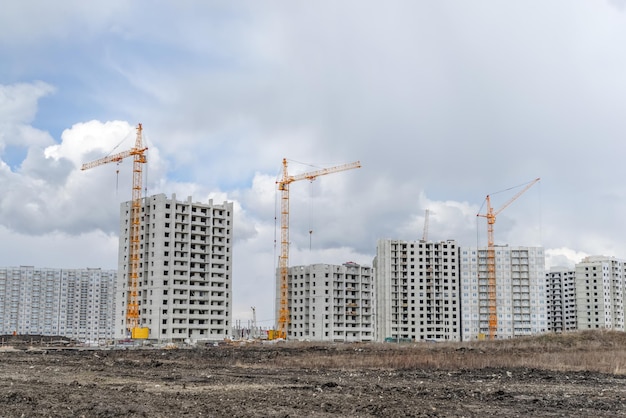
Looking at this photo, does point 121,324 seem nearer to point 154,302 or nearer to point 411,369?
point 154,302

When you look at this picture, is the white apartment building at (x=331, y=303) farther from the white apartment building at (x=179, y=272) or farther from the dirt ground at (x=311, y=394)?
the dirt ground at (x=311, y=394)

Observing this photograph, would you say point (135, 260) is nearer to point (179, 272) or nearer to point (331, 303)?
point (179, 272)

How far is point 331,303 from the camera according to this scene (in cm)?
18788

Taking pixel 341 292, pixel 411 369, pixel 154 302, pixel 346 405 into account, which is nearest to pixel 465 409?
pixel 346 405

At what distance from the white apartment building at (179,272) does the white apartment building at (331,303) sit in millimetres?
43475

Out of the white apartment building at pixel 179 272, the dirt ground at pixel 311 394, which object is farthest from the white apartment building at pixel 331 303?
the dirt ground at pixel 311 394

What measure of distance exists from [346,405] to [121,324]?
12967 centimetres

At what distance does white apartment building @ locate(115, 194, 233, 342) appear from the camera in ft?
463

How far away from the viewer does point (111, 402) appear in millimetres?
23094

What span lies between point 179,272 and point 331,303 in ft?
182

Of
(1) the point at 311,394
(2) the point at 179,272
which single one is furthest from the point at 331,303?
(1) the point at 311,394

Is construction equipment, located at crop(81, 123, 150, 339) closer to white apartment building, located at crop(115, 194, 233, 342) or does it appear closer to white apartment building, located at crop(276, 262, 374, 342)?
white apartment building, located at crop(115, 194, 233, 342)

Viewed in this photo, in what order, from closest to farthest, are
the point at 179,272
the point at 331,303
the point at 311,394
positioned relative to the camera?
the point at 311,394 → the point at 179,272 → the point at 331,303

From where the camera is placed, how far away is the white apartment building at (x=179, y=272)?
141 metres
